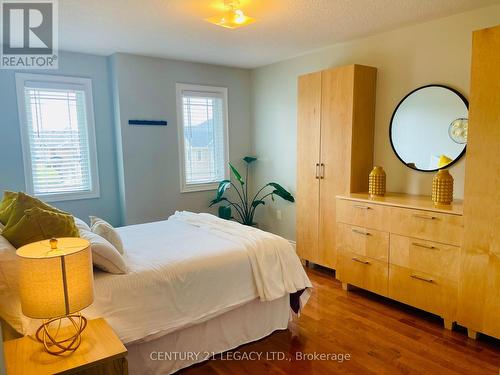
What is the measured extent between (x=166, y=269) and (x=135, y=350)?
48cm

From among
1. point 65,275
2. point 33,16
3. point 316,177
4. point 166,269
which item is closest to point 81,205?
point 33,16

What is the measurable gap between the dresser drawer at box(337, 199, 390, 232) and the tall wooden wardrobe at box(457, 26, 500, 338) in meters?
0.64

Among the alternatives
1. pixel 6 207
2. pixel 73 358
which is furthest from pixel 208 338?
pixel 6 207

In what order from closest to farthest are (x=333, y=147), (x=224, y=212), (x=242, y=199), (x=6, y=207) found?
(x=6, y=207) → (x=333, y=147) → (x=224, y=212) → (x=242, y=199)

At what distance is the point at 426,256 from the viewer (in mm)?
2760

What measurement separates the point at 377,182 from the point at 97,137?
10.2 feet

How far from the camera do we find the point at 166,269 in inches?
84.4

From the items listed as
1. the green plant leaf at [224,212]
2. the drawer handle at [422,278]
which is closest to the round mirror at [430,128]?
the drawer handle at [422,278]

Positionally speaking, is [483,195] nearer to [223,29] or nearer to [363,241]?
[363,241]

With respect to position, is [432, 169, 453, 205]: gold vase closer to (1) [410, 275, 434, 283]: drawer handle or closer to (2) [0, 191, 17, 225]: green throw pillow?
(1) [410, 275, 434, 283]: drawer handle

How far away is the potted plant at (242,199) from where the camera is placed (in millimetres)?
4702

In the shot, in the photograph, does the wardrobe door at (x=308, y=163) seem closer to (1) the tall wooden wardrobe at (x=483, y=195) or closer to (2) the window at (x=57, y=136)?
(1) the tall wooden wardrobe at (x=483, y=195)

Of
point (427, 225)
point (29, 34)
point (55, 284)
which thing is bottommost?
point (427, 225)

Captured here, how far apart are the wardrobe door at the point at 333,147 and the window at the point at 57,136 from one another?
8.59ft
